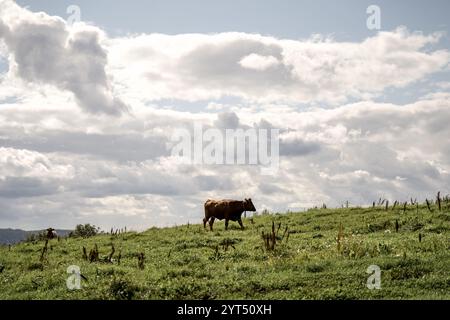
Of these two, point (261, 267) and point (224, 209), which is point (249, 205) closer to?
point (224, 209)

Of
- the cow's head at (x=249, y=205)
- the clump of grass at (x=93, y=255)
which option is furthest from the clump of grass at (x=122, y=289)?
the cow's head at (x=249, y=205)

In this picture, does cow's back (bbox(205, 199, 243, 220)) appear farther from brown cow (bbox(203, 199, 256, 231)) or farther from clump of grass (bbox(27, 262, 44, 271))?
clump of grass (bbox(27, 262, 44, 271))

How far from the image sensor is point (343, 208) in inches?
1505

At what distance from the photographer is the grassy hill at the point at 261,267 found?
51.3 ft

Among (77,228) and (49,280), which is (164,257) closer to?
(49,280)

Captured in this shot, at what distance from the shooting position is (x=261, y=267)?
1883 cm

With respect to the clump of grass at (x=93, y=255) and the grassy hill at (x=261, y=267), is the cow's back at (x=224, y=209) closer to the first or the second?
the grassy hill at (x=261, y=267)

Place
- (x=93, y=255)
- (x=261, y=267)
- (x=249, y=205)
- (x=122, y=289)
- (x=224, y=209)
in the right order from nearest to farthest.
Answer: (x=122, y=289) → (x=261, y=267) → (x=93, y=255) → (x=224, y=209) → (x=249, y=205)

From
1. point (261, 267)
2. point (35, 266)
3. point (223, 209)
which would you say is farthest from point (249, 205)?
point (261, 267)

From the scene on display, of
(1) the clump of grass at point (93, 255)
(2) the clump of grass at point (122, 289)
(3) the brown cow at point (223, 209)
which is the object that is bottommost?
(2) the clump of grass at point (122, 289)

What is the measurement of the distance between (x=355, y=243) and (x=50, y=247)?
17.4 meters

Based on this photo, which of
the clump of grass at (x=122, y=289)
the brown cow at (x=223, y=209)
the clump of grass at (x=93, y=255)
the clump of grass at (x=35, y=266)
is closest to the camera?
the clump of grass at (x=122, y=289)

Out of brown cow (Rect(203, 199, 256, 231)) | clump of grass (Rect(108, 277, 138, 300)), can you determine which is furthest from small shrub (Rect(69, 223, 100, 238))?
clump of grass (Rect(108, 277, 138, 300))
